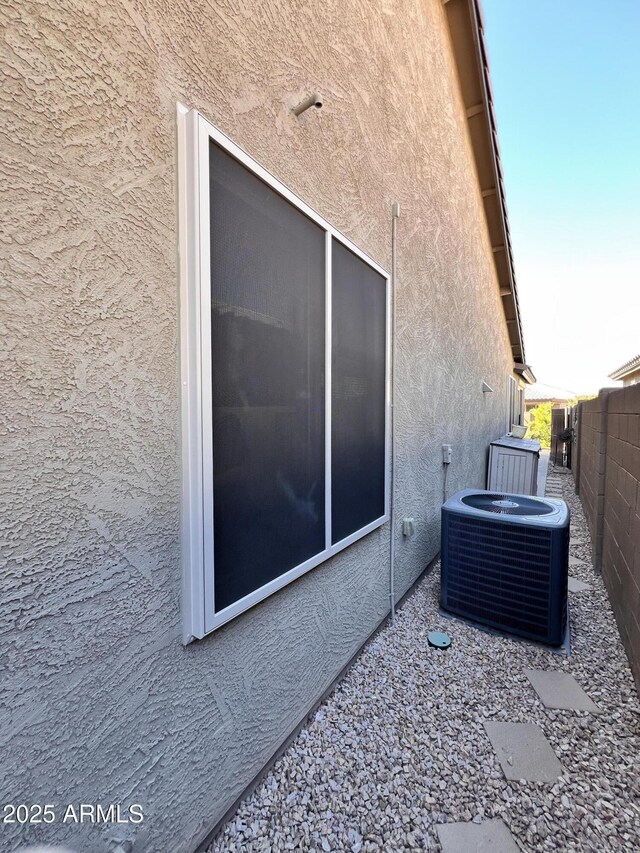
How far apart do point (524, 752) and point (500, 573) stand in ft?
4.83

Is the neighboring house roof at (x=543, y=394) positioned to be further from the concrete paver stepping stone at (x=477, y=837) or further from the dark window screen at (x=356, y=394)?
the concrete paver stepping stone at (x=477, y=837)

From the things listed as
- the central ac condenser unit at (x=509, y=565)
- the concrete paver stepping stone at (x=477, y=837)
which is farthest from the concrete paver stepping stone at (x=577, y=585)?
the concrete paver stepping stone at (x=477, y=837)

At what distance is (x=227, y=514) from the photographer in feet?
5.95

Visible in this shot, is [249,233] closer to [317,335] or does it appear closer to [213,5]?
[317,335]

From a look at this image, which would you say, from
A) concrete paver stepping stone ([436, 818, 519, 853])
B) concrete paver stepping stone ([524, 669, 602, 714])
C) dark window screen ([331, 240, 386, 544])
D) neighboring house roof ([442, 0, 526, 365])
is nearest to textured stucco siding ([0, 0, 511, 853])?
dark window screen ([331, 240, 386, 544])

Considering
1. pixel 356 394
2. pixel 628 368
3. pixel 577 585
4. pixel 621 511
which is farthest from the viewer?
pixel 628 368

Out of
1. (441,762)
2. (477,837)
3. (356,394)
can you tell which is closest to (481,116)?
(356,394)

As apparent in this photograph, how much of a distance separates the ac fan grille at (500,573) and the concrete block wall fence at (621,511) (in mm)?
629

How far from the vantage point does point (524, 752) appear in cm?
238

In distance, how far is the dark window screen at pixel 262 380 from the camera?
175 cm

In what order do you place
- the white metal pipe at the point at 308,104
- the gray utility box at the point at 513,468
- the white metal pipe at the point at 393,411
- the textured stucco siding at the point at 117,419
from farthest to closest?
the gray utility box at the point at 513,468, the white metal pipe at the point at 393,411, the white metal pipe at the point at 308,104, the textured stucco siding at the point at 117,419

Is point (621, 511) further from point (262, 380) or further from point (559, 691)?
point (262, 380)

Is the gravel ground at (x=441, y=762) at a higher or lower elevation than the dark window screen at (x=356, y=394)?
lower

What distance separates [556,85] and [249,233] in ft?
45.0
